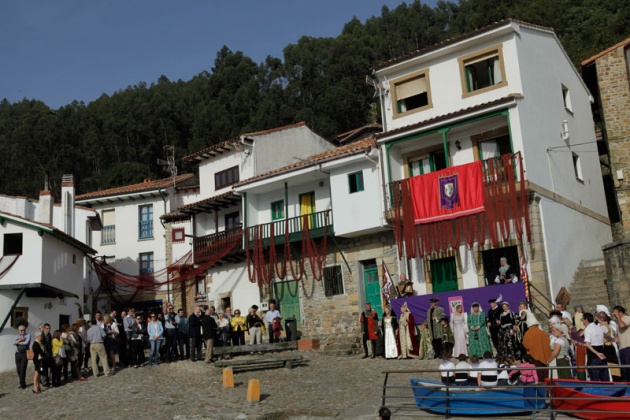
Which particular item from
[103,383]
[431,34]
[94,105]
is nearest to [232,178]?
[103,383]

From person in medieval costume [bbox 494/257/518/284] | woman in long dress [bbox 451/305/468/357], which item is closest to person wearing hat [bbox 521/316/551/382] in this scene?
woman in long dress [bbox 451/305/468/357]

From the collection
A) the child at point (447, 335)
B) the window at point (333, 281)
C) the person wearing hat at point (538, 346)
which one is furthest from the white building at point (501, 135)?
the person wearing hat at point (538, 346)

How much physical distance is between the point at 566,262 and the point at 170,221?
21298 millimetres

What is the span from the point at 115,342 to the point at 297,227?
9225 mm

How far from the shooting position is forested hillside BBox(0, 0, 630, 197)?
41812 millimetres

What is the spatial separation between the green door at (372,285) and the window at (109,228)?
18.4 metres

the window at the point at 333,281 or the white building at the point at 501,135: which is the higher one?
the white building at the point at 501,135

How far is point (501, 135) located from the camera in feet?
72.3

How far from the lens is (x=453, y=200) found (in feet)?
69.1

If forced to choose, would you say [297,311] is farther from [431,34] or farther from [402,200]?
[431,34]

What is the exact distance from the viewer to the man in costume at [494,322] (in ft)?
55.0

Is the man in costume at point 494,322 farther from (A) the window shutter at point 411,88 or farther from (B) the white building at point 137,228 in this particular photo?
(B) the white building at point 137,228

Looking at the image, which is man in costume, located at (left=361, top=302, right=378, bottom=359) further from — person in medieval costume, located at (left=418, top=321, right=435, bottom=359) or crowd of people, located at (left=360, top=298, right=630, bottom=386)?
person in medieval costume, located at (left=418, top=321, right=435, bottom=359)

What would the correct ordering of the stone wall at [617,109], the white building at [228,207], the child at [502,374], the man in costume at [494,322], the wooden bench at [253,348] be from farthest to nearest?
the white building at [228,207] → the stone wall at [617,109] → the wooden bench at [253,348] → the man in costume at [494,322] → the child at [502,374]
